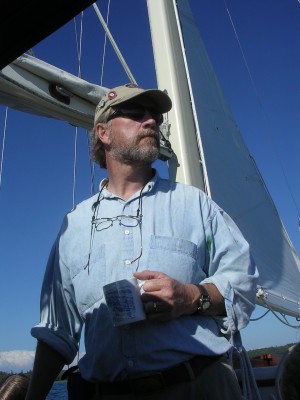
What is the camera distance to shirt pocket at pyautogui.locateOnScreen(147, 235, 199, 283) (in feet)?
5.82

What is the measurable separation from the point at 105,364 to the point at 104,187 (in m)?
0.81

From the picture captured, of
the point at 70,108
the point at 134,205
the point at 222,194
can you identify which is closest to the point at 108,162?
the point at 134,205

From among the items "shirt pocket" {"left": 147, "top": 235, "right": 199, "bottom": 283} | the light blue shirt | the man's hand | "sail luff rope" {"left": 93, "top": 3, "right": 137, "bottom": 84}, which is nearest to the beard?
the light blue shirt

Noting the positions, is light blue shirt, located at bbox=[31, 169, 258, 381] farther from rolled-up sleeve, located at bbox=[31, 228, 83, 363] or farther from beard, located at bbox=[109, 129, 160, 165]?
beard, located at bbox=[109, 129, 160, 165]

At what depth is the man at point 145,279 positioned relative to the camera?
5.28 feet

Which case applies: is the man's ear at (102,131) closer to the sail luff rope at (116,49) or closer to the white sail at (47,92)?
the white sail at (47,92)

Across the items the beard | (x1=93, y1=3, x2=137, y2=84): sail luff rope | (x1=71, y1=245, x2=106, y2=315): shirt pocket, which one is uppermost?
(x1=93, y1=3, x2=137, y2=84): sail luff rope

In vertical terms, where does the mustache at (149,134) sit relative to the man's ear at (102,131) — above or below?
below

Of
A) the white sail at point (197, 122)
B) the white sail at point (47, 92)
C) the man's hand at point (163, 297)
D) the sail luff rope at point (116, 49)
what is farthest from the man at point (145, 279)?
the sail luff rope at point (116, 49)

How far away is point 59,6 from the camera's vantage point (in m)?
0.92

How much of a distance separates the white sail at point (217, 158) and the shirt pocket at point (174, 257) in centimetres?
264

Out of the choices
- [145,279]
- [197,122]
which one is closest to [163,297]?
[145,279]

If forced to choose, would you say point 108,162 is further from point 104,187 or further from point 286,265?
point 286,265

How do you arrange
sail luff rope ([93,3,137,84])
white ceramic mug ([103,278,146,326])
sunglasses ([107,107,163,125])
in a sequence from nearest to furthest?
white ceramic mug ([103,278,146,326]) → sunglasses ([107,107,163,125]) → sail luff rope ([93,3,137,84])
